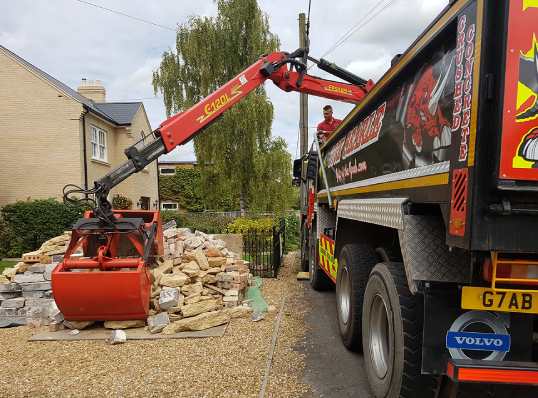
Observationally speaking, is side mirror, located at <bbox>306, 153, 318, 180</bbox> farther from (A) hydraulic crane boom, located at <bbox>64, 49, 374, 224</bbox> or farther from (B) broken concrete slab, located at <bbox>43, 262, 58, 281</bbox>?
(B) broken concrete slab, located at <bbox>43, 262, 58, 281</bbox>

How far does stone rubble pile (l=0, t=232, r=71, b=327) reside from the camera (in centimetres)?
617

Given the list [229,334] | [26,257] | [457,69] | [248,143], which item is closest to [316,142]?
[229,334]

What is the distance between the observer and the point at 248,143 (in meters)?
17.2

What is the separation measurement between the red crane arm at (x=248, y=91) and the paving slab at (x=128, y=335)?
104 inches

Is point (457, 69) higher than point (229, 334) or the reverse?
higher

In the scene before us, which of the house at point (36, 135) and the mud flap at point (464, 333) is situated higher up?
the house at point (36, 135)

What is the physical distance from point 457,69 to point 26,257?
23.4 feet

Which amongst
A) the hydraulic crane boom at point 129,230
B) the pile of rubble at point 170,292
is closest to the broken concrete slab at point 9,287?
the pile of rubble at point 170,292

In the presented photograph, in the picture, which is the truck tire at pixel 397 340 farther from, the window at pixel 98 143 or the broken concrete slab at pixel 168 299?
the window at pixel 98 143

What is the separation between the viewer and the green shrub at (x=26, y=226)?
45.3ft

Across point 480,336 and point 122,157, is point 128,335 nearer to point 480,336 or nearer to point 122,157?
point 480,336

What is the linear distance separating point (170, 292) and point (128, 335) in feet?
2.71

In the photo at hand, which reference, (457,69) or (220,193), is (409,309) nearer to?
(457,69)

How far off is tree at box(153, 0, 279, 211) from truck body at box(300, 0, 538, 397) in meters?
13.6
